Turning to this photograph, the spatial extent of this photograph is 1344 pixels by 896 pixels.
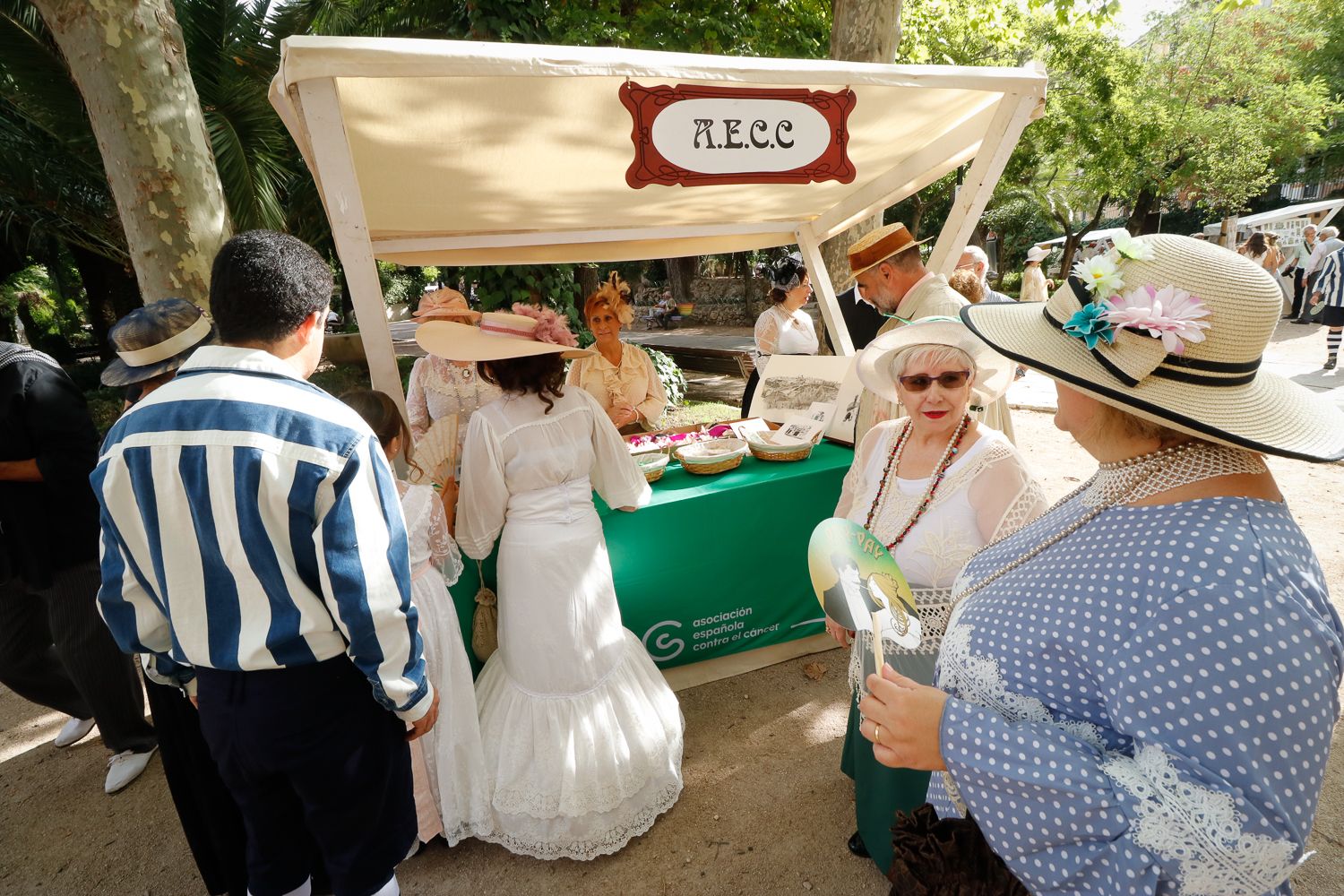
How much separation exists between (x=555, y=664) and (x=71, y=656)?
217 cm

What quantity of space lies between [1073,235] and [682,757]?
25154 millimetres

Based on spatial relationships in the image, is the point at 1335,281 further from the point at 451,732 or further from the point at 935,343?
the point at 451,732

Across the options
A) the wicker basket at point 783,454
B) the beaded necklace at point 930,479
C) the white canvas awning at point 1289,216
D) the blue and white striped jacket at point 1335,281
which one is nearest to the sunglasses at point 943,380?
the beaded necklace at point 930,479

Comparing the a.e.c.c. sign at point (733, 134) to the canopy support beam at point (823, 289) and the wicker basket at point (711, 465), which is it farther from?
the canopy support beam at point (823, 289)

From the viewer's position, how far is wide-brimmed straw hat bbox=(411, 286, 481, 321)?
9.87ft

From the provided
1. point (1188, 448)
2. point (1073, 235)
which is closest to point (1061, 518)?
point (1188, 448)

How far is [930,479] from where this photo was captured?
1938mm

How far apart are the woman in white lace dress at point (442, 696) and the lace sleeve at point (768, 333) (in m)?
4.10

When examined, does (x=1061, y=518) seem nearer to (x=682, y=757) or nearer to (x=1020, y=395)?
(x=682, y=757)

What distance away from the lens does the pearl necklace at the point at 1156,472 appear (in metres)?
1.00

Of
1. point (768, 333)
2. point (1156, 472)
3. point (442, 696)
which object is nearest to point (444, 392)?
point (442, 696)

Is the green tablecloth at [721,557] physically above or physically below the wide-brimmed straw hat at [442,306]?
below

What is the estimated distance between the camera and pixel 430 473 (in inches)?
113

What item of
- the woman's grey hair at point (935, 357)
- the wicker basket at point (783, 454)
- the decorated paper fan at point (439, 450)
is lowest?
the wicker basket at point (783, 454)
